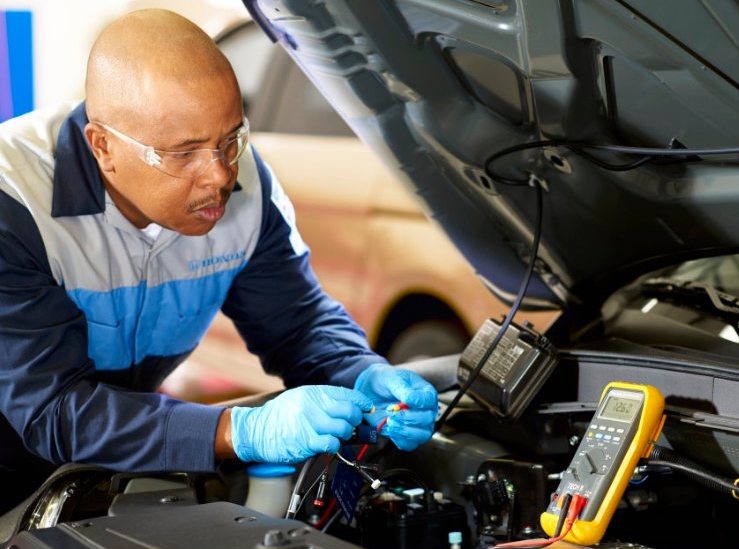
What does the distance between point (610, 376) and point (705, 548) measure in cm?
29

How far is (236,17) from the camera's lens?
379 cm

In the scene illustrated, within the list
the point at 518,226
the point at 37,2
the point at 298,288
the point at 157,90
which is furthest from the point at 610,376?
the point at 37,2

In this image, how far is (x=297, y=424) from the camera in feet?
4.58

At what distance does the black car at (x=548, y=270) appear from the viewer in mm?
1261

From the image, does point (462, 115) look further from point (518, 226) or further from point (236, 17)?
point (236, 17)

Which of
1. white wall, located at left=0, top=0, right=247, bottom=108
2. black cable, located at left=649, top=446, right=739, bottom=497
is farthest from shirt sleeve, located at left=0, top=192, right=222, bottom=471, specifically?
white wall, located at left=0, top=0, right=247, bottom=108

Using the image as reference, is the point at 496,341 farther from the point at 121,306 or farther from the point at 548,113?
the point at 121,306

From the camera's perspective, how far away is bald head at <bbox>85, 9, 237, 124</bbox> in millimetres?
1560

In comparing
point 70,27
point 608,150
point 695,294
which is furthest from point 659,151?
point 70,27

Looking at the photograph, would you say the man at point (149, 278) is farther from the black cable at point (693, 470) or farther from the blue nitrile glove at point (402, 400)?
the black cable at point (693, 470)

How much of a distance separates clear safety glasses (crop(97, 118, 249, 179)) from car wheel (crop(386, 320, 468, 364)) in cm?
185

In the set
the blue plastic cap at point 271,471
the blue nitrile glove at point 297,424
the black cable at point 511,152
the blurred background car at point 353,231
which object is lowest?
the blurred background car at point 353,231

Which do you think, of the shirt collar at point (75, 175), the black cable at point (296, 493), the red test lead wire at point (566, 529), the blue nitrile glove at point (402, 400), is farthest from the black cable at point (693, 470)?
the shirt collar at point (75, 175)

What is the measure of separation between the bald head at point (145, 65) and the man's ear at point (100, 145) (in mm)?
20
